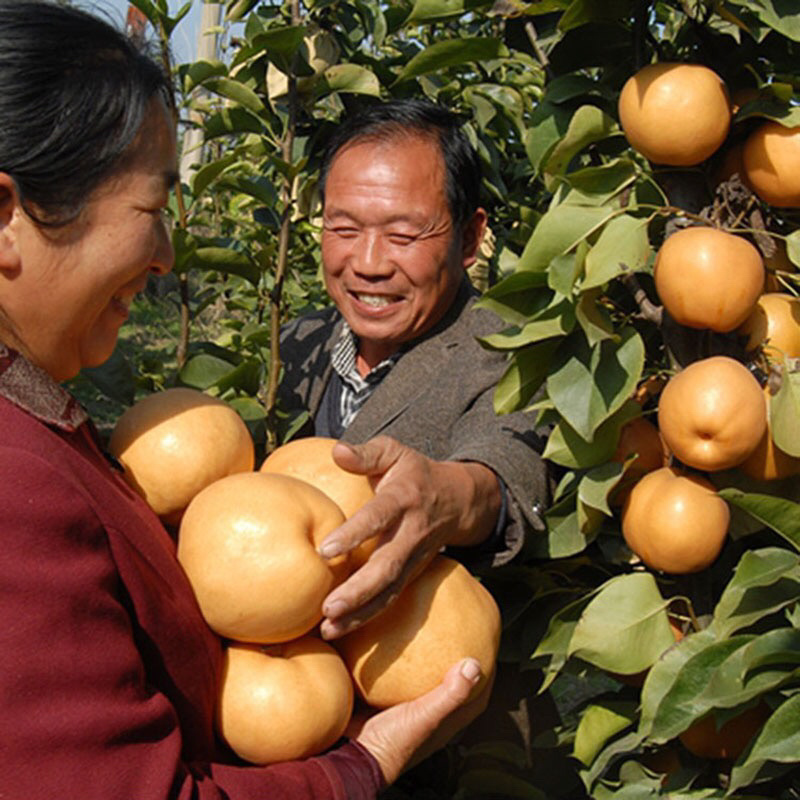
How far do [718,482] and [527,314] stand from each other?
37 centimetres

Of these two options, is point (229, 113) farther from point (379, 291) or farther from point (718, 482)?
point (718, 482)

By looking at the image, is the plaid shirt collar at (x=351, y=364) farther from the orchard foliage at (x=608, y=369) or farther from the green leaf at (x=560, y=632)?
the green leaf at (x=560, y=632)

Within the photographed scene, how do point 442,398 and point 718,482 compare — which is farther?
point 442,398

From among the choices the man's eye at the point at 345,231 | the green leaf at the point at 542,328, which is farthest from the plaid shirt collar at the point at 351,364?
the green leaf at the point at 542,328

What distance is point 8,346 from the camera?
3.78ft

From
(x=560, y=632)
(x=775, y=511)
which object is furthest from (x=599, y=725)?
(x=775, y=511)

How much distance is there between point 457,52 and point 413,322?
576mm

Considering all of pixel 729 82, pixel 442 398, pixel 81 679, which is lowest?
pixel 442 398

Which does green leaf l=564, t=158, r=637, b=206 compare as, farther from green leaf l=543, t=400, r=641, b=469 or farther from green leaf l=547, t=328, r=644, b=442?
green leaf l=543, t=400, r=641, b=469

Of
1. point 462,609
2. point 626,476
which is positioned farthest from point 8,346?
point 626,476

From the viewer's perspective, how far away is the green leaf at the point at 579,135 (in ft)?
4.84

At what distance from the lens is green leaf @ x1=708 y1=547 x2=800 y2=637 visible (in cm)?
128

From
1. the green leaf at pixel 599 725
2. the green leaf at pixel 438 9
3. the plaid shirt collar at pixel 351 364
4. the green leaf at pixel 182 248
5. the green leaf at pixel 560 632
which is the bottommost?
the green leaf at pixel 599 725

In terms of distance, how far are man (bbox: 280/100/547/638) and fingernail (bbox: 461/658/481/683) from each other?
0.33 m
